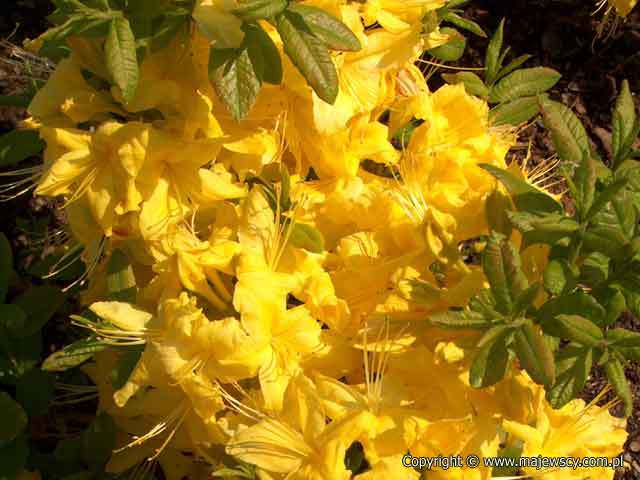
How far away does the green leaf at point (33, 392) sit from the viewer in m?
1.99

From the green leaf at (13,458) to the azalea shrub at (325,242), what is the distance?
13.0 inches

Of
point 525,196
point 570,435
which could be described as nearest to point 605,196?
point 525,196

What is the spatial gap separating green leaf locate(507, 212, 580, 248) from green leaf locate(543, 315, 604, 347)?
133 millimetres

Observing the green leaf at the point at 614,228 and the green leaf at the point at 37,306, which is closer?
the green leaf at the point at 614,228

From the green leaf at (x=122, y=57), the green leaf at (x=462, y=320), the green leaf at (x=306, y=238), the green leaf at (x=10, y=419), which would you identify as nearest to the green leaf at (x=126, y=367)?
the green leaf at (x=10, y=419)

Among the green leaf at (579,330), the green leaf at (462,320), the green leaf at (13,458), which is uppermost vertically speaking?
the green leaf at (579,330)

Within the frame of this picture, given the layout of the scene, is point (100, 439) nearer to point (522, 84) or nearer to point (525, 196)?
point (525, 196)

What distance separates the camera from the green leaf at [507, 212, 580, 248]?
128cm

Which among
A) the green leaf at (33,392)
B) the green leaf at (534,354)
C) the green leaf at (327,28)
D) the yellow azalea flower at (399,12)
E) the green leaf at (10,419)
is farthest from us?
the green leaf at (33,392)

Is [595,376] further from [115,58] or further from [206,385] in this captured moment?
[115,58]

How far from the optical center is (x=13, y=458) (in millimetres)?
1925

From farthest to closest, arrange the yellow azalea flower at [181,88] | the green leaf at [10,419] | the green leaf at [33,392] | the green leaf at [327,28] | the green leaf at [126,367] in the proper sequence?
the green leaf at [33,392], the green leaf at [10,419], the green leaf at [126,367], the yellow azalea flower at [181,88], the green leaf at [327,28]

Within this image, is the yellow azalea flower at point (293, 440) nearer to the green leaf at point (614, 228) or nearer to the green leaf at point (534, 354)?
the green leaf at point (534, 354)

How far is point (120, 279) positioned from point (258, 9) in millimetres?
708
